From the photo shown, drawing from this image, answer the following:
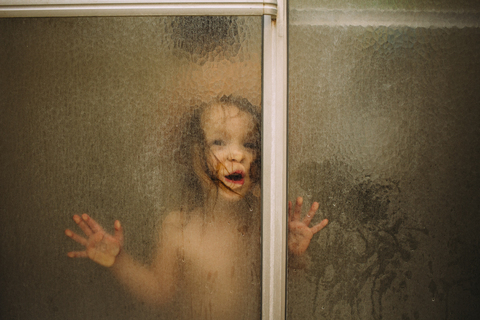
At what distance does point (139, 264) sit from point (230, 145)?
0.60 meters

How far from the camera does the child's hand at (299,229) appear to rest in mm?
1021

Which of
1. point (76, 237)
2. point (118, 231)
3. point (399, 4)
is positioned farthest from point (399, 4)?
point (76, 237)

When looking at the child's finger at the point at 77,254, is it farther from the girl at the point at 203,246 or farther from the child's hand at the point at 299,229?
the child's hand at the point at 299,229

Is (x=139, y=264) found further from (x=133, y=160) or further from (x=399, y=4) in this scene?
(x=399, y=4)

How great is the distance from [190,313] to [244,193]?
1.74ft

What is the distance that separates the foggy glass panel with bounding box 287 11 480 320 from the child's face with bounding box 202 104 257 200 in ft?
0.58

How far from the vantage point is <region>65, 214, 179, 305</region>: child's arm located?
1.01m

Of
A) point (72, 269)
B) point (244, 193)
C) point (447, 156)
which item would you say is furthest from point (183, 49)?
point (447, 156)

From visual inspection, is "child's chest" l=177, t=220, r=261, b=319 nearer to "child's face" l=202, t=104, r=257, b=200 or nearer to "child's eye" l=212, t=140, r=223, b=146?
"child's face" l=202, t=104, r=257, b=200

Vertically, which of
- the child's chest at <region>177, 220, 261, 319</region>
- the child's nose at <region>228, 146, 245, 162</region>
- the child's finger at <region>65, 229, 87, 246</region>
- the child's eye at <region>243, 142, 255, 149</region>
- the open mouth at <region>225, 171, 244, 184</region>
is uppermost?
the child's eye at <region>243, 142, 255, 149</region>

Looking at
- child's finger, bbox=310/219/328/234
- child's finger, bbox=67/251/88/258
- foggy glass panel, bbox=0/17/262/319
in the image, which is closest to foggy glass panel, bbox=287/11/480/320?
child's finger, bbox=310/219/328/234

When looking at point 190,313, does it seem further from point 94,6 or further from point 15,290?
point 94,6

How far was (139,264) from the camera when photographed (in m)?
1.01

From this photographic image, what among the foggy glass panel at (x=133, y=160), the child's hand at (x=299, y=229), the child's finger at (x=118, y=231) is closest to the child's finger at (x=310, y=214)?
the child's hand at (x=299, y=229)
